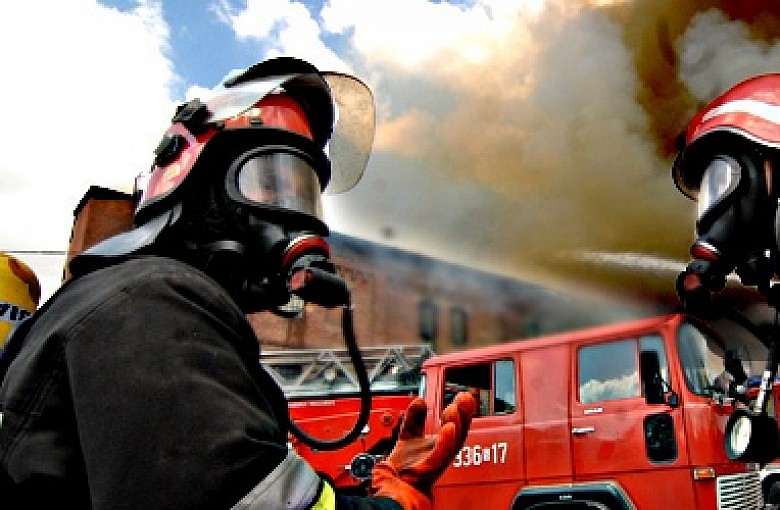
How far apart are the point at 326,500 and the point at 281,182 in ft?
3.14

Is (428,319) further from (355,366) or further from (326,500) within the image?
(326,500)

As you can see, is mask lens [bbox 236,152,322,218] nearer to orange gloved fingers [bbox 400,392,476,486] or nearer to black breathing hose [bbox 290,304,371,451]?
black breathing hose [bbox 290,304,371,451]

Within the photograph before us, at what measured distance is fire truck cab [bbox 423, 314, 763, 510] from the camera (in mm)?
5121

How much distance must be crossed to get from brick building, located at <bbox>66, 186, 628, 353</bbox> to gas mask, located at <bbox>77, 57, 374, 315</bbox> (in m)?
0.30

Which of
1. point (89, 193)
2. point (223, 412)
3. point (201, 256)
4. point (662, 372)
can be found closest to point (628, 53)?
point (662, 372)

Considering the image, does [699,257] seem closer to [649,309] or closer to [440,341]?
[649,309]

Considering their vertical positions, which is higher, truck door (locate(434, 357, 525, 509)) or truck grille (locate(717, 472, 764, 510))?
truck door (locate(434, 357, 525, 509))

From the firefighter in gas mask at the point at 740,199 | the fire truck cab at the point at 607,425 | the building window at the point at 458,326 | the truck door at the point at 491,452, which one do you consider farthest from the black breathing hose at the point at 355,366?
the building window at the point at 458,326

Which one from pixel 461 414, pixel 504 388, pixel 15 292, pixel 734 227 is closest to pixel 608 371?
pixel 504 388

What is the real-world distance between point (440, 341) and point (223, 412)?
7.39 metres

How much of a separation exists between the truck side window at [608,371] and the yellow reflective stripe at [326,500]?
188 inches

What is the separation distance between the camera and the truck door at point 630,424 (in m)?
5.18

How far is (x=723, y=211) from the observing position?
123 inches

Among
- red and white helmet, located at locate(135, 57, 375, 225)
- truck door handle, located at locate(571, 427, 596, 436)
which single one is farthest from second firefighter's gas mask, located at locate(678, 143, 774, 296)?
truck door handle, located at locate(571, 427, 596, 436)
